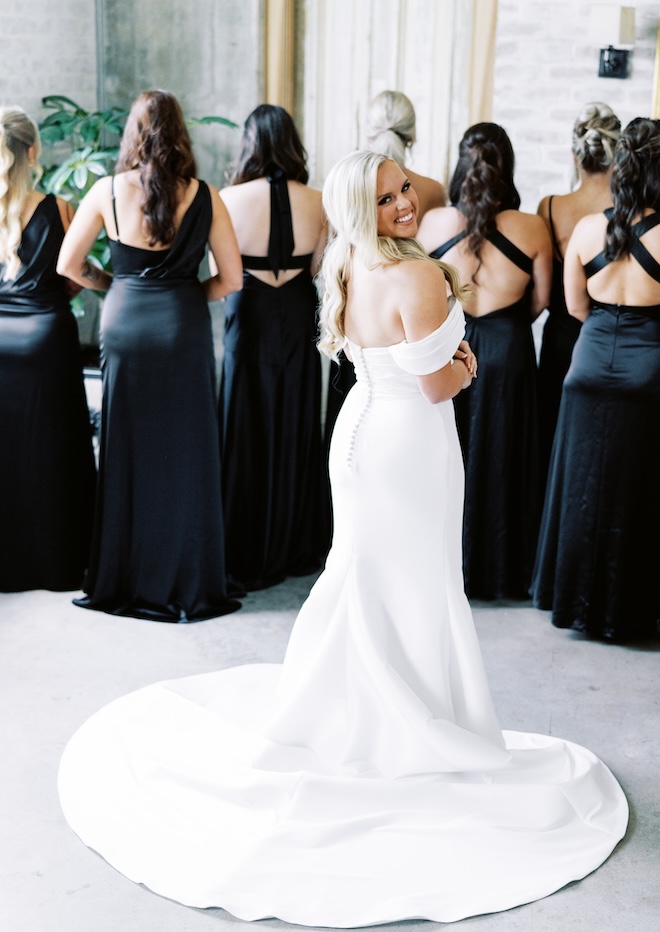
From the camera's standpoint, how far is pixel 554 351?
495 cm

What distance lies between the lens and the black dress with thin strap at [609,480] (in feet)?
→ 14.2

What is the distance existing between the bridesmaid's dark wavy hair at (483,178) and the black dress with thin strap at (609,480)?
1.58 feet

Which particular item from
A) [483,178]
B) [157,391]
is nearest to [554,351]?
[483,178]

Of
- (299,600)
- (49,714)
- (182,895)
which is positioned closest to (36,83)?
(299,600)

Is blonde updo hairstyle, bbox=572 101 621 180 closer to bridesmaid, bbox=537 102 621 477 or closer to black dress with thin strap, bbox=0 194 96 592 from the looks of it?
bridesmaid, bbox=537 102 621 477

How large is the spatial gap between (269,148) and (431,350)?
6.71 ft

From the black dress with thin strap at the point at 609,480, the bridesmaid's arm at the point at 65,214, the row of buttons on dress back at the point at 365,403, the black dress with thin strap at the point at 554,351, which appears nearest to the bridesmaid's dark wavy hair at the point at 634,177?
the black dress with thin strap at the point at 609,480

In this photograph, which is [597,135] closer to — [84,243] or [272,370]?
[272,370]

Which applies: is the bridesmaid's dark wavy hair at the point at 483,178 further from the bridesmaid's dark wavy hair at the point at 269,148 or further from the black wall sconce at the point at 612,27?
the black wall sconce at the point at 612,27

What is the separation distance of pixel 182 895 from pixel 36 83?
16.6 feet

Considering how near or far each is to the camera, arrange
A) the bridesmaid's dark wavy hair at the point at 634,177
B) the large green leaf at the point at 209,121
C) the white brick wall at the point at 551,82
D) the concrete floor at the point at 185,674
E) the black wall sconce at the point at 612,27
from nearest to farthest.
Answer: the concrete floor at the point at 185,674, the bridesmaid's dark wavy hair at the point at 634,177, the black wall sconce at the point at 612,27, the white brick wall at the point at 551,82, the large green leaf at the point at 209,121

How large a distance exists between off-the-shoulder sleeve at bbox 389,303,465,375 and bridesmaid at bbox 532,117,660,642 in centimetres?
146

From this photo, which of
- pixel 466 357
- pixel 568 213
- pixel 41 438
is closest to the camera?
pixel 466 357

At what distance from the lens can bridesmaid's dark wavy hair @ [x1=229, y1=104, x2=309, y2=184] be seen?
4594 mm
